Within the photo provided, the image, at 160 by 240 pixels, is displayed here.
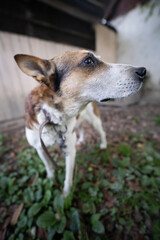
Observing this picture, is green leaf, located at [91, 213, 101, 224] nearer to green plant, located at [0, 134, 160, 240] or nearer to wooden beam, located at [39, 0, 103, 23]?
green plant, located at [0, 134, 160, 240]

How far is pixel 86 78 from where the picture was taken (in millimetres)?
1107

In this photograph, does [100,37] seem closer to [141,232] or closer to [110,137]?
[110,137]

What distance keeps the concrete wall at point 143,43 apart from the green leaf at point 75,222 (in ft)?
16.8

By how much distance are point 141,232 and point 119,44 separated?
25.8ft

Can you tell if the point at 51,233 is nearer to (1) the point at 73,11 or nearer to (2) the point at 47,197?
(2) the point at 47,197

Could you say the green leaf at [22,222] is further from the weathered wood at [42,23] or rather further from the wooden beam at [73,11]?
the wooden beam at [73,11]

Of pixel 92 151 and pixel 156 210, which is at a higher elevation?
pixel 92 151

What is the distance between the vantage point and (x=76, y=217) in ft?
3.74

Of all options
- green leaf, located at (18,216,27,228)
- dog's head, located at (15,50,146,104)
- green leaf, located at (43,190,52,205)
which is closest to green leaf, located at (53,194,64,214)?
green leaf, located at (43,190,52,205)

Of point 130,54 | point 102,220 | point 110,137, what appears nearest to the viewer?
point 102,220

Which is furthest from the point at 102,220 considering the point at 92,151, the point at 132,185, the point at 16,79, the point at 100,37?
the point at 100,37

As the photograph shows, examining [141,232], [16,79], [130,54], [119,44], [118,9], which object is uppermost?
[118,9]

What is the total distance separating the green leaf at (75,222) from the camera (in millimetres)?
1088

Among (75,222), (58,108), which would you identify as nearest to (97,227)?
(75,222)
